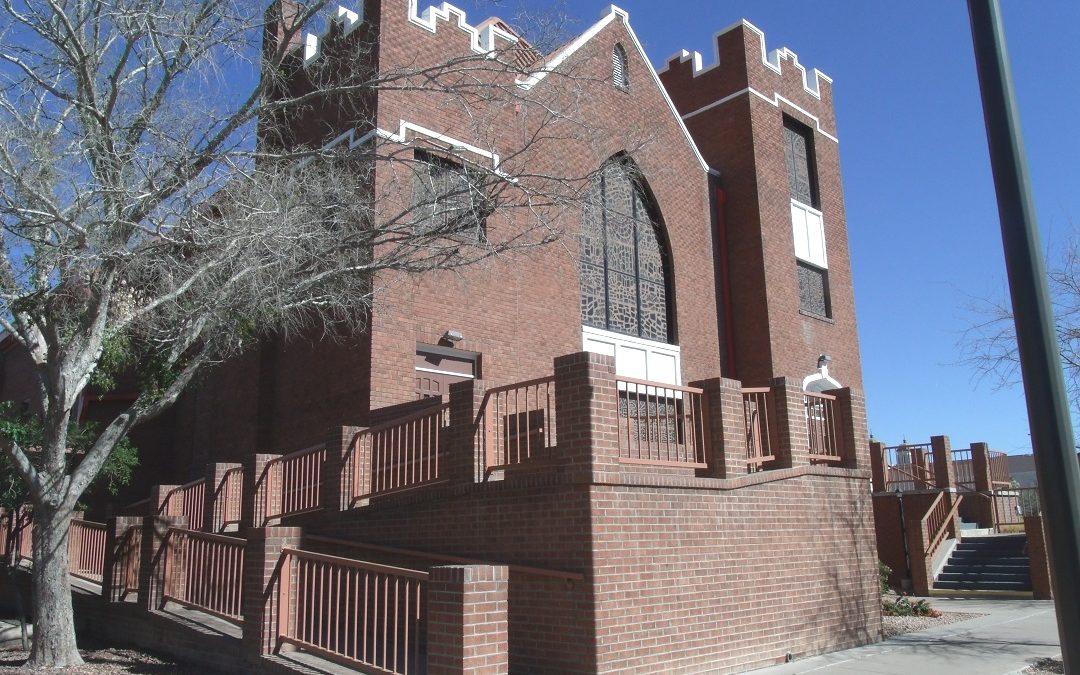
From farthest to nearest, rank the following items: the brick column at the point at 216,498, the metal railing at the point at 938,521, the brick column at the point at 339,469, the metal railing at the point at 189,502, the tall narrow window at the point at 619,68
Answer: the metal railing at the point at 938,521 → the tall narrow window at the point at 619,68 → the metal railing at the point at 189,502 → the brick column at the point at 216,498 → the brick column at the point at 339,469

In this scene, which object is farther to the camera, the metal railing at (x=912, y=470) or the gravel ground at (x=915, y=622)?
the metal railing at (x=912, y=470)

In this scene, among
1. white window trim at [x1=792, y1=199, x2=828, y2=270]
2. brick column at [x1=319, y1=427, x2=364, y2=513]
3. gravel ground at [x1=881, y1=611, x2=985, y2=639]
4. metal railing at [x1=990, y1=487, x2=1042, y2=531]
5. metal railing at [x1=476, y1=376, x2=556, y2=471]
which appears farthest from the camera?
metal railing at [x1=990, y1=487, x2=1042, y2=531]

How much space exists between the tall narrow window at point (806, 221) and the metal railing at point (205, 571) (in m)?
14.6

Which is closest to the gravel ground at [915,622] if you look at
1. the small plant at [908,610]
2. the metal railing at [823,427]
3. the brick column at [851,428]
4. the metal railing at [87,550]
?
the small plant at [908,610]

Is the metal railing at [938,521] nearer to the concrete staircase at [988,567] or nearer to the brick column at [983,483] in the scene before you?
the concrete staircase at [988,567]

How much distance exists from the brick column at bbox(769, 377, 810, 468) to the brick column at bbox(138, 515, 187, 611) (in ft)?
24.2

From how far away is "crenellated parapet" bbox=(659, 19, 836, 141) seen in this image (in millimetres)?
21438

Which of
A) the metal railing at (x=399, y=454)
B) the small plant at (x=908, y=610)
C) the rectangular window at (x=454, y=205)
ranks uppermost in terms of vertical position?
the rectangular window at (x=454, y=205)

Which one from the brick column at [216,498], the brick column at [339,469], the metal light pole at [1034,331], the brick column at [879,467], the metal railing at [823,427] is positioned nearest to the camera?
the metal light pole at [1034,331]

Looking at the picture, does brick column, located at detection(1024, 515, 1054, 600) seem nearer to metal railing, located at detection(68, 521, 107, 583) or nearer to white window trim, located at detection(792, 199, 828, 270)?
white window trim, located at detection(792, 199, 828, 270)

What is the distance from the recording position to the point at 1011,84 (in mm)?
5148

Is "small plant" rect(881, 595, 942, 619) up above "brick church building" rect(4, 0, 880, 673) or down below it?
below

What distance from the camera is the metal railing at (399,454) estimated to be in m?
10.0

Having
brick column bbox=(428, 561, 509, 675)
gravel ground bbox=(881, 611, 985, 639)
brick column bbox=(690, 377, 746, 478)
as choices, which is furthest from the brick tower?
brick column bbox=(428, 561, 509, 675)
